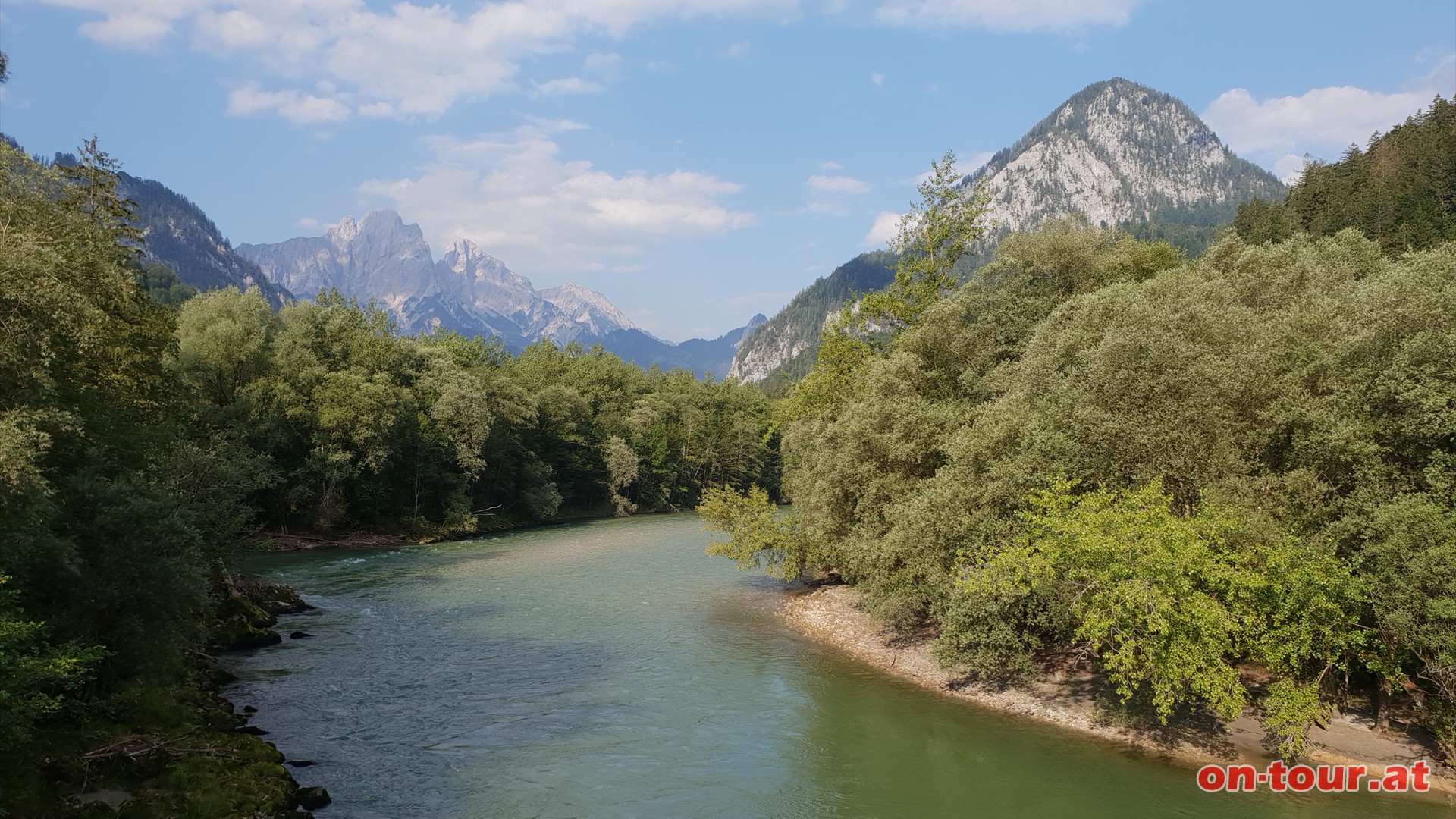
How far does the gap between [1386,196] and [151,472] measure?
8659 cm

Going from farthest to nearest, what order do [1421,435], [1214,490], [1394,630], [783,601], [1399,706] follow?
1. [783,601]
2. [1214,490]
3. [1399,706]
4. [1421,435]
5. [1394,630]

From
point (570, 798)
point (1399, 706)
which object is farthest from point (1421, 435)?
point (570, 798)

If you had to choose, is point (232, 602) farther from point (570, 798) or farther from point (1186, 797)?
point (1186, 797)

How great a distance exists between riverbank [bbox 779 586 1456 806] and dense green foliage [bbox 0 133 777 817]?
20.1m

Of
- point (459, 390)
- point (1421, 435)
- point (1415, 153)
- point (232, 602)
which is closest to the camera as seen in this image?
point (1421, 435)

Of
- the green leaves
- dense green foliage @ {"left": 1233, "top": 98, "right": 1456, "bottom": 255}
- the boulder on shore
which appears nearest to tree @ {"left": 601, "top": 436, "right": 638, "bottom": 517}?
the green leaves

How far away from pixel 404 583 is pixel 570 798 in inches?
1176

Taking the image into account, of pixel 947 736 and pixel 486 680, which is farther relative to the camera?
pixel 486 680

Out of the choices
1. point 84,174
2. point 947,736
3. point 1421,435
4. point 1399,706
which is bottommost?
point 947,736

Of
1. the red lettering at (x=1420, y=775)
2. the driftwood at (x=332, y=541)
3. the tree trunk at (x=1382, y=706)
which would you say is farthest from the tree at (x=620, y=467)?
the red lettering at (x=1420, y=775)

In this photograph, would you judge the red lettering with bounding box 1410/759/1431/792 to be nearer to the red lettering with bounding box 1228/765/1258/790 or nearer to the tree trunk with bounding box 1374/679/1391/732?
the tree trunk with bounding box 1374/679/1391/732

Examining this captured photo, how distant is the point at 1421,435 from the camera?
60.6 ft

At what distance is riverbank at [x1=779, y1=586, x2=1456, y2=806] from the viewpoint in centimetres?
1881

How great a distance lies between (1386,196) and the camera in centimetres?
6316
